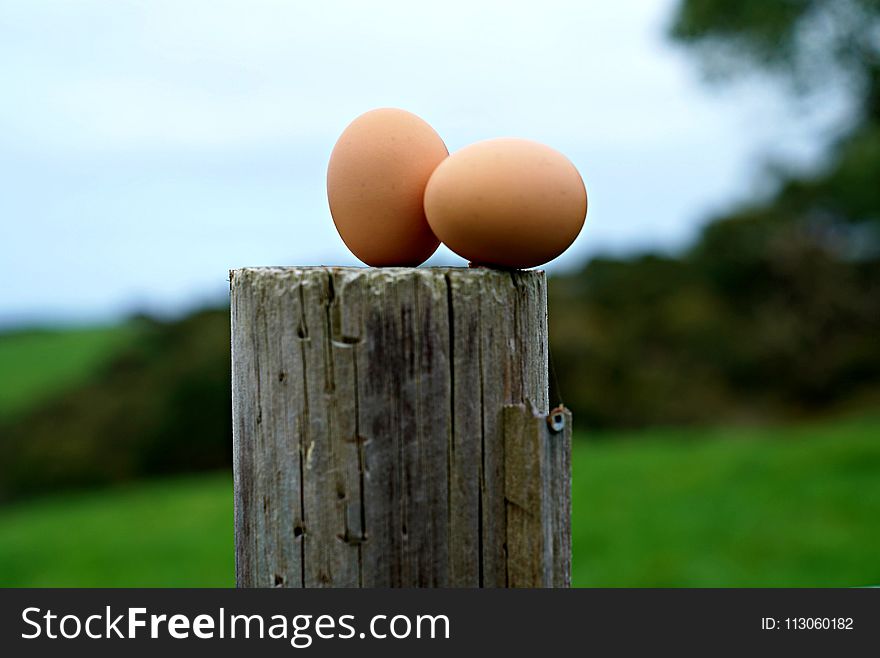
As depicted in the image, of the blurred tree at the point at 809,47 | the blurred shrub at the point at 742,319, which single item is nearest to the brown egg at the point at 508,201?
the blurred tree at the point at 809,47

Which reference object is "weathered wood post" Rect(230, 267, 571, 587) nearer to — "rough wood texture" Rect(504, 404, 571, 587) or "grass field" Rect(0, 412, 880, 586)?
"rough wood texture" Rect(504, 404, 571, 587)

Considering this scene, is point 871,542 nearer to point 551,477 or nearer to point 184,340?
point 551,477

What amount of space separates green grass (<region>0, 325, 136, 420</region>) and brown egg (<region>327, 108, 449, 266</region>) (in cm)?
931

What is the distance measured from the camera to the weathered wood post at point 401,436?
1.58 m

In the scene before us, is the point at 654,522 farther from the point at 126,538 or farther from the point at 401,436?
the point at 401,436

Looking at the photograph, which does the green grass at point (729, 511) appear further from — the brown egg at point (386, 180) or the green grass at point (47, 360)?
the green grass at point (47, 360)

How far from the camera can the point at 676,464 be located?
8508 mm

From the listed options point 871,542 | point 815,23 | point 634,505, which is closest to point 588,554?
point 634,505

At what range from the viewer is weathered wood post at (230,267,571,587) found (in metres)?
1.58

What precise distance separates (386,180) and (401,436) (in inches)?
23.8

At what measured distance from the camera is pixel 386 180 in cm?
190

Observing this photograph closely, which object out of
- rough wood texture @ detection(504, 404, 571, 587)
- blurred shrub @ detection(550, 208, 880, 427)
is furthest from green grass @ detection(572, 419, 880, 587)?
rough wood texture @ detection(504, 404, 571, 587)

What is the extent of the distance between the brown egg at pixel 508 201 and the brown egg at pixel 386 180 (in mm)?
121

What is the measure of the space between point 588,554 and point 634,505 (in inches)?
49.6
